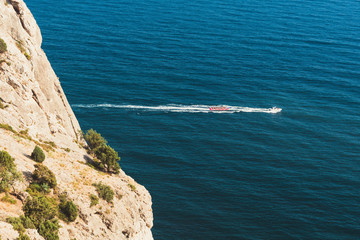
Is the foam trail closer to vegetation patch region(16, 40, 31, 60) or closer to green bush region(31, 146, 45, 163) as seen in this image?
vegetation patch region(16, 40, 31, 60)

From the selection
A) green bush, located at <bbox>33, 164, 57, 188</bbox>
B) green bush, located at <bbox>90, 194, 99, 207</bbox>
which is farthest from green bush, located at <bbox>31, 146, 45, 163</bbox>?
green bush, located at <bbox>90, 194, 99, 207</bbox>

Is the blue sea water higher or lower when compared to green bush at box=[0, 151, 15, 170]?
higher

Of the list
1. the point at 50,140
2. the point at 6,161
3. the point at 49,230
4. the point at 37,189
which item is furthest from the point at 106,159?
the point at 49,230

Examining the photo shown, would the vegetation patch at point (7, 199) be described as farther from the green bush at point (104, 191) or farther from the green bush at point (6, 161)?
the green bush at point (104, 191)

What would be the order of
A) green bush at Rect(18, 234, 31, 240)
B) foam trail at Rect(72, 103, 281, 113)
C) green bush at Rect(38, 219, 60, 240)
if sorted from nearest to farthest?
green bush at Rect(18, 234, 31, 240) → green bush at Rect(38, 219, 60, 240) → foam trail at Rect(72, 103, 281, 113)

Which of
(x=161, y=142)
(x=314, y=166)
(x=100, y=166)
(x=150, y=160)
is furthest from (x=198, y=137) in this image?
(x=100, y=166)

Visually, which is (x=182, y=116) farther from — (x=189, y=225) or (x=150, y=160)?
(x=189, y=225)

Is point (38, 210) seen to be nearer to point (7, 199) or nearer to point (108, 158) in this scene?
point (7, 199)
